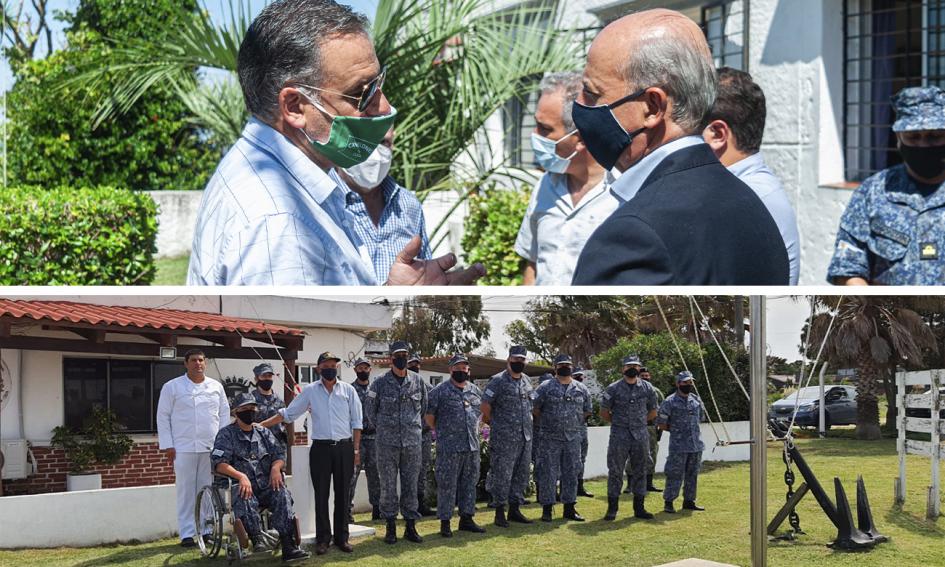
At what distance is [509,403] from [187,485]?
62 centimetres

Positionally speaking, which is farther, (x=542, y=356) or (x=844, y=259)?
(x=844, y=259)

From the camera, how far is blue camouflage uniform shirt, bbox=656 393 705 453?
2160 millimetres

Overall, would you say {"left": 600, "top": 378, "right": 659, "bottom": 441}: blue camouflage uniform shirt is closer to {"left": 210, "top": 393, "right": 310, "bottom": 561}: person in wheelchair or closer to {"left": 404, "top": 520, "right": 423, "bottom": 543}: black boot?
{"left": 404, "top": 520, "right": 423, "bottom": 543}: black boot

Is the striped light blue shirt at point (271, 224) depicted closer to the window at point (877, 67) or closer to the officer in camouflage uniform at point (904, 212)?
the officer in camouflage uniform at point (904, 212)

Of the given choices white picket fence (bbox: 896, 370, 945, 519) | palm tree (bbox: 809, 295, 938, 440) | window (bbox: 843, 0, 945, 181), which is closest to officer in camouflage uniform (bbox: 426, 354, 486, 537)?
palm tree (bbox: 809, 295, 938, 440)

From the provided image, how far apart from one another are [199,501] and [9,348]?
1.44ft

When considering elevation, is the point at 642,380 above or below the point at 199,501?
above

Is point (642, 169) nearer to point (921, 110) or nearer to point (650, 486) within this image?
point (650, 486)

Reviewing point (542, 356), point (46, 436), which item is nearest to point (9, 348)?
point (46, 436)

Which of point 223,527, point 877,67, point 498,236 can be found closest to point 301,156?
point 223,527

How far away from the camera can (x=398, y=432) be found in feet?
7.18

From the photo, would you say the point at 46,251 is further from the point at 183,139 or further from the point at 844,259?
the point at 844,259

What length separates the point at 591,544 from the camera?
2.17 m

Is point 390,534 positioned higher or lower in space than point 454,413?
lower
